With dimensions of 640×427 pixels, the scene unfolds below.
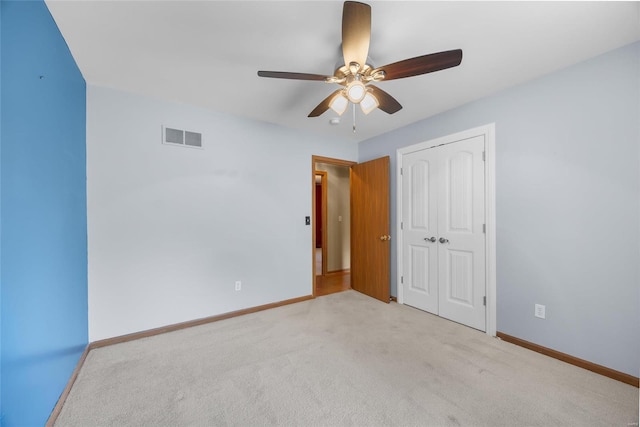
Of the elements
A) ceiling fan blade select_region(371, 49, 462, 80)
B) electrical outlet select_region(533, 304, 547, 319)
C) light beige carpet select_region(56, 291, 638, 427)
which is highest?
ceiling fan blade select_region(371, 49, 462, 80)

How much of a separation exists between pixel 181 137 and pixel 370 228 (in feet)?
8.71

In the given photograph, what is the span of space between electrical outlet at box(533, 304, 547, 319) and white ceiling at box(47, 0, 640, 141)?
199 cm

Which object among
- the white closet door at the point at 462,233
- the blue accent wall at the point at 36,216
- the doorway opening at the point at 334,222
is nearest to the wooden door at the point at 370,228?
the white closet door at the point at 462,233

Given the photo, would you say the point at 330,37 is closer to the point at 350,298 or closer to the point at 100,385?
the point at 100,385

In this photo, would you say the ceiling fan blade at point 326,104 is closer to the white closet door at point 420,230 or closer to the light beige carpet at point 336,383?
the white closet door at point 420,230

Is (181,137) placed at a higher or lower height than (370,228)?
higher

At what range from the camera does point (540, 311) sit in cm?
212

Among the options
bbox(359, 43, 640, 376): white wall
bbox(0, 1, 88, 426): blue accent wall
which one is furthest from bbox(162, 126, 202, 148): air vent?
bbox(359, 43, 640, 376): white wall

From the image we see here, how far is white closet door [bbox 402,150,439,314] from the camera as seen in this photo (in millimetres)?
2928

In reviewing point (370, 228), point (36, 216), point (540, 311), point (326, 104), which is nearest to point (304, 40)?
point (326, 104)

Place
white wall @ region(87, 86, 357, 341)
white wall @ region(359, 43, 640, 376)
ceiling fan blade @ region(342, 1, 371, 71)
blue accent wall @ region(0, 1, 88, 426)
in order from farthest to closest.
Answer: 1. white wall @ region(87, 86, 357, 341)
2. white wall @ region(359, 43, 640, 376)
3. ceiling fan blade @ region(342, 1, 371, 71)
4. blue accent wall @ region(0, 1, 88, 426)

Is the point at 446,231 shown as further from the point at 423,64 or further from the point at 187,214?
the point at 187,214

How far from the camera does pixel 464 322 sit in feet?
8.64

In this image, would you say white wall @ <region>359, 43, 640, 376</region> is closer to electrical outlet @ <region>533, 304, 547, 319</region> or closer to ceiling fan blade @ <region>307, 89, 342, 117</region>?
electrical outlet @ <region>533, 304, 547, 319</region>
